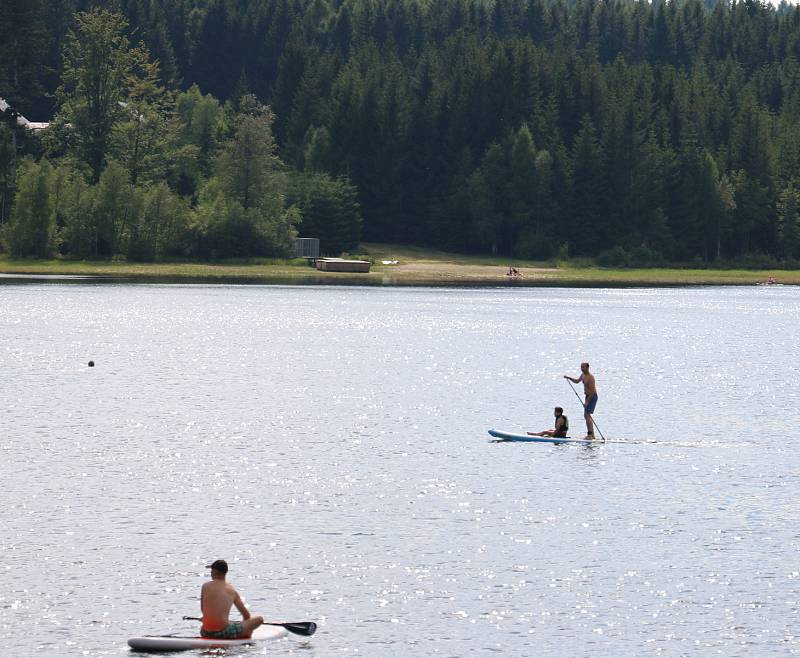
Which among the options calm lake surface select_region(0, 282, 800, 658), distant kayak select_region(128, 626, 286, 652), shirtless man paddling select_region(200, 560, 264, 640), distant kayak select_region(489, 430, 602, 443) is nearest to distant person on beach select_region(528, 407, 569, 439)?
distant kayak select_region(489, 430, 602, 443)

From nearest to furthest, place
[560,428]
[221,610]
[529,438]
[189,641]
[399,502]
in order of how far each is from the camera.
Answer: [189,641] → [221,610] → [399,502] → [560,428] → [529,438]

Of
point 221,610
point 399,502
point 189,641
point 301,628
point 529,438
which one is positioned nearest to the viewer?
point 189,641

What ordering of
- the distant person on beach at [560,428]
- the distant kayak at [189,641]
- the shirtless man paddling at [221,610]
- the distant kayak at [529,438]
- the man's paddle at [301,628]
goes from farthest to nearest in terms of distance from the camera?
1. the distant kayak at [529,438]
2. the distant person on beach at [560,428]
3. the man's paddle at [301,628]
4. the shirtless man paddling at [221,610]
5. the distant kayak at [189,641]

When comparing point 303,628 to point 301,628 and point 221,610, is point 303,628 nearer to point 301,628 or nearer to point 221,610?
point 301,628

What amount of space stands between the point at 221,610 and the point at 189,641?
978 millimetres

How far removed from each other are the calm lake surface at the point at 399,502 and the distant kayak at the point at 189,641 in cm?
28

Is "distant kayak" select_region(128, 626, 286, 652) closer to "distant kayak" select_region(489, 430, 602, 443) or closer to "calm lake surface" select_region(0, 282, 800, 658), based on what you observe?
"calm lake surface" select_region(0, 282, 800, 658)

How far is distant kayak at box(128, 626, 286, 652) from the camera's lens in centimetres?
3180

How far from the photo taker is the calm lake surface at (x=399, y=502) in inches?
1387

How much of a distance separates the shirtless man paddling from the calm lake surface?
0.56 meters

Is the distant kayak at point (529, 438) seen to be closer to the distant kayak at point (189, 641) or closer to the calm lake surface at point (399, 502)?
the calm lake surface at point (399, 502)

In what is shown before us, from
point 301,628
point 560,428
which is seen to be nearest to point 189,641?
point 301,628

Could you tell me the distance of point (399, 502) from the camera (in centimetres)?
4922

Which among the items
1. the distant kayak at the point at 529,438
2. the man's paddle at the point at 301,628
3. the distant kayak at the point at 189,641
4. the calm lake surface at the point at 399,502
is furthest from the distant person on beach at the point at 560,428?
the distant kayak at the point at 189,641
